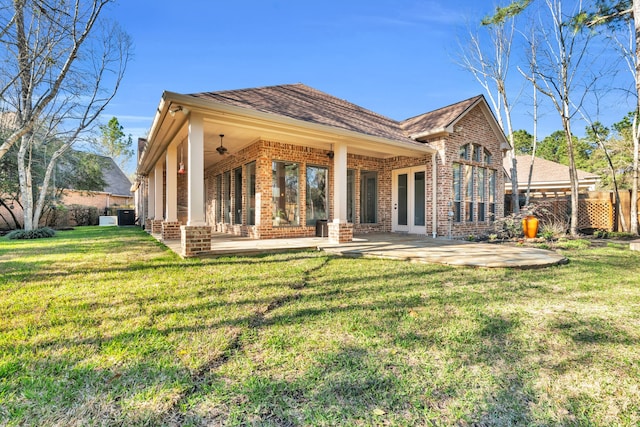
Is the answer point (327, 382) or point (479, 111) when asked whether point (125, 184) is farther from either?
point (327, 382)

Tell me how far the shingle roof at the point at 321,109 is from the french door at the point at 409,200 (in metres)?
1.23

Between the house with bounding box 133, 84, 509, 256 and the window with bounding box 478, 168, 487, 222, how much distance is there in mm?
35

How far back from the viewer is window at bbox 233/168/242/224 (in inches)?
395

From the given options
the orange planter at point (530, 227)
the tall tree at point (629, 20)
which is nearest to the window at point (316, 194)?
the orange planter at point (530, 227)

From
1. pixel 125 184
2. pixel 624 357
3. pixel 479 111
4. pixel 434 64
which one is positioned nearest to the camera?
pixel 624 357

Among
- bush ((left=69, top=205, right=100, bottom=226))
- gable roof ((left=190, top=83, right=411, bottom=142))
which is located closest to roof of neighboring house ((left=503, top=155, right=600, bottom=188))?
gable roof ((left=190, top=83, right=411, bottom=142))

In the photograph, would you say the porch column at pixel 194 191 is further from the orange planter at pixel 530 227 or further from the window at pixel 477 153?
the window at pixel 477 153

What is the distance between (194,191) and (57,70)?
22.3ft

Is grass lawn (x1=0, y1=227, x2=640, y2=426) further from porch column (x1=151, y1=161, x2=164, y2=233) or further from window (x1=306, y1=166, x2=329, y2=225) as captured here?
porch column (x1=151, y1=161, x2=164, y2=233)

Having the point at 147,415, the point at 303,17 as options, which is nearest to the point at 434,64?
→ the point at 303,17

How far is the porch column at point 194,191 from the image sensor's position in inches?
218

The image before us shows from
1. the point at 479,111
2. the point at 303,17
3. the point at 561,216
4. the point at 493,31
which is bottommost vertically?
the point at 561,216

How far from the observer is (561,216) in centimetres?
1180

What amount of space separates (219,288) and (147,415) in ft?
7.40
